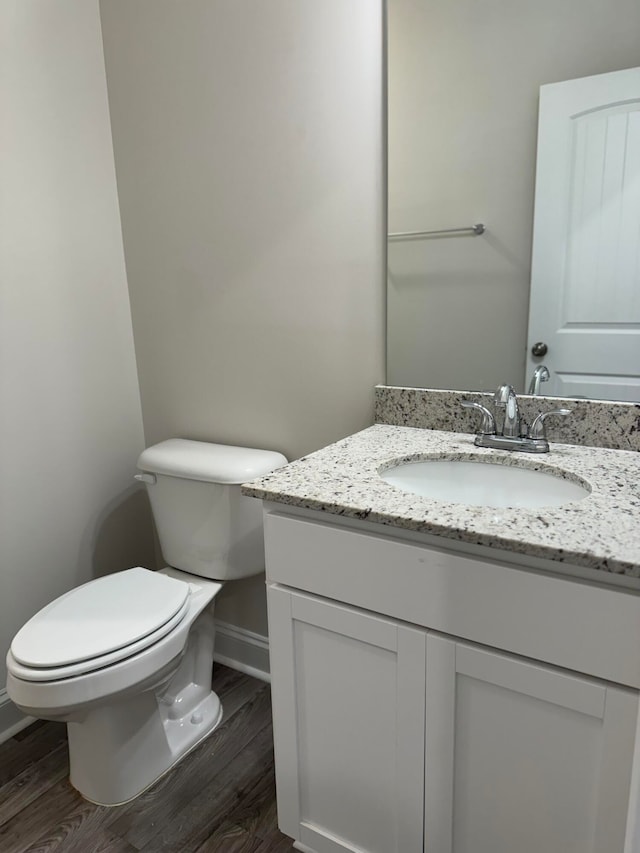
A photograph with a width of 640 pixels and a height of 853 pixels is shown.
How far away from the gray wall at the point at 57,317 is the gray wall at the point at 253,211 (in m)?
0.09

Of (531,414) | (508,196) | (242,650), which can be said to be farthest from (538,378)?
(242,650)

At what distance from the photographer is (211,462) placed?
1.65 m

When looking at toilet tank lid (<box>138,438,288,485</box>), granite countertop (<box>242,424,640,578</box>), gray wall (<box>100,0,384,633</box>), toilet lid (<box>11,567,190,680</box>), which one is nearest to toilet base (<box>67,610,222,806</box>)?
toilet lid (<box>11,567,190,680</box>)

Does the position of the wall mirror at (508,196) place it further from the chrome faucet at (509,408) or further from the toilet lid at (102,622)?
the toilet lid at (102,622)

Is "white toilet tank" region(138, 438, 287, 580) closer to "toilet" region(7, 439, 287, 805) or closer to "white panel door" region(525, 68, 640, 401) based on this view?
"toilet" region(7, 439, 287, 805)

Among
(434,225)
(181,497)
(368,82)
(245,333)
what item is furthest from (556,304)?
(181,497)

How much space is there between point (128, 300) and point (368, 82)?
1.00 metres

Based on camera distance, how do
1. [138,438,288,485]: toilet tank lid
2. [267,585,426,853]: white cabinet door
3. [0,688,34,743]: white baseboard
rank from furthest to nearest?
[0,688,34,743]: white baseboard → [138,438,288,485]: toilet tank lid → [267,585,426,853]: white cabinet door

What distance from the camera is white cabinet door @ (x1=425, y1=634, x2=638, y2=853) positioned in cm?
88

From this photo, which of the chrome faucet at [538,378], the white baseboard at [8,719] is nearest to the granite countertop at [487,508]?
the chrome faucet at [538,378]

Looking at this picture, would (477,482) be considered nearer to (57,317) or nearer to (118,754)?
(118,754)

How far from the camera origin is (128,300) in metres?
1.96

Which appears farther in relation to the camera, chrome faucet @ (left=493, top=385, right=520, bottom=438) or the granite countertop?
chrome faucet @ (left=493, top=385, right=520, bottom=438)

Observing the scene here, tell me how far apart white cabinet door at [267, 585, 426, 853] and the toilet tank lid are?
1.55 feet
